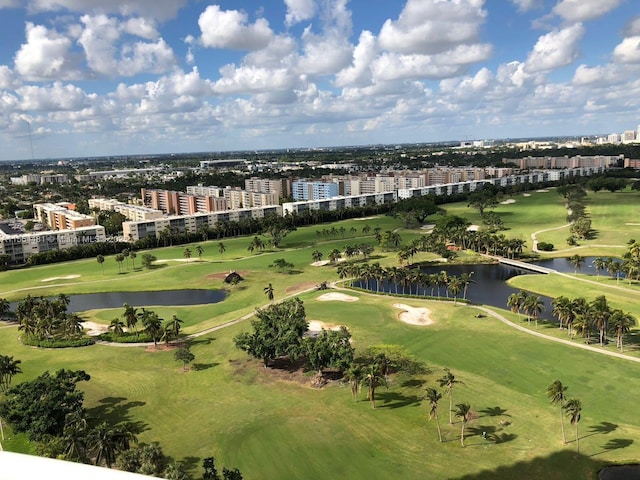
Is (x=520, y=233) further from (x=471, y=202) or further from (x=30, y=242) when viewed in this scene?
(x=30, y=242)

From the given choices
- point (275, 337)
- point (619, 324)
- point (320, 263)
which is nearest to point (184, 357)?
point (275, 337)

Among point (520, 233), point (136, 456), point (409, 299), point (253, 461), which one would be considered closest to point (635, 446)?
point (253, 461)

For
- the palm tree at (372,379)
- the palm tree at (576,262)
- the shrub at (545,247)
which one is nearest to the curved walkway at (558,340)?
the palm tree at (372,379)

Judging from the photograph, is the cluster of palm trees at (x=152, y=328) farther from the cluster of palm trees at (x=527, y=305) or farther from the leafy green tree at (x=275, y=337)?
the cluster of palm trees at (x=527, y=305)

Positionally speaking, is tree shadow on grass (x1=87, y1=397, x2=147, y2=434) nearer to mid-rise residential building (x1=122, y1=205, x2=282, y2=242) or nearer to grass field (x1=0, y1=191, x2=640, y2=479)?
grass field (x1=0, y1=191, x2=640, y2=479)

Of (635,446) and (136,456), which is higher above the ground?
(136,456)

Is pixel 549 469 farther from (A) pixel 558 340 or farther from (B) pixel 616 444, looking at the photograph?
(A) pixel 558 340
